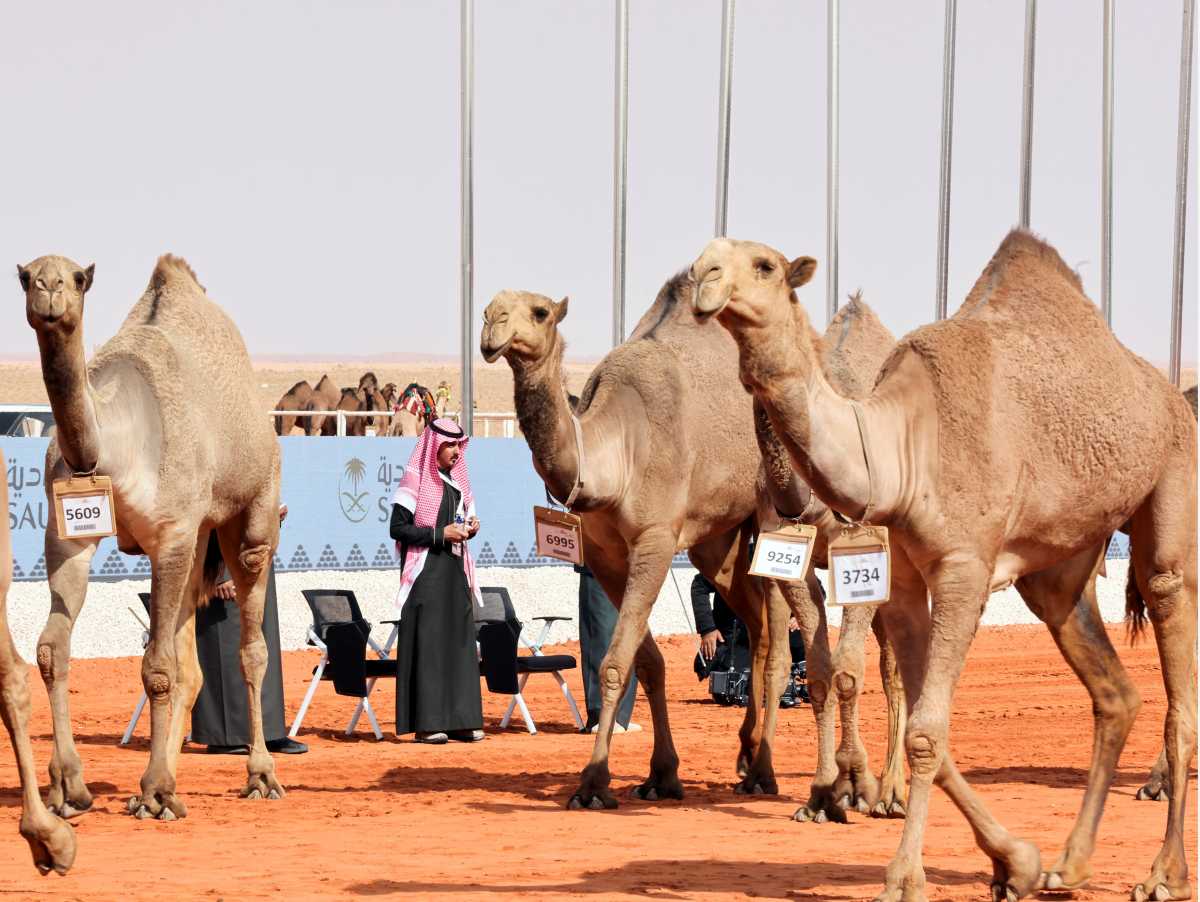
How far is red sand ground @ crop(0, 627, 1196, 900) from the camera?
8070mm

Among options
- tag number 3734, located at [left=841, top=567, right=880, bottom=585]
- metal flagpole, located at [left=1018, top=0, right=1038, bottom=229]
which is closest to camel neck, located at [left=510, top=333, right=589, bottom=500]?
tag number 3734, located at [left=841, top=567, right=880, bottom=585]

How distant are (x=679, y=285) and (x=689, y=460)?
4.60 feet

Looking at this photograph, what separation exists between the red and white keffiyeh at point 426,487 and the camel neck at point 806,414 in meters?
6.96

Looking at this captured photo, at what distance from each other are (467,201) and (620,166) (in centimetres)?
307

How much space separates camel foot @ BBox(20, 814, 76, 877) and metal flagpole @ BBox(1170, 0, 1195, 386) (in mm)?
28062

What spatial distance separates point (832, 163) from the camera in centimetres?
2950

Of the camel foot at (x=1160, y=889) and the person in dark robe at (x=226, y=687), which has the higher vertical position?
the camel foot at (x=1160, y=889)

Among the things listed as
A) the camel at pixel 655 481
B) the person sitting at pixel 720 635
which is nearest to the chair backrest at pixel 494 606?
the person sitting at pixel 720 635

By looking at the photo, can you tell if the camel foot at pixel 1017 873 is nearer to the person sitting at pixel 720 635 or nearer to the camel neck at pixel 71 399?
the camel neck at pixel 71 399

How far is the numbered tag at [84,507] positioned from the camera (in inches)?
384

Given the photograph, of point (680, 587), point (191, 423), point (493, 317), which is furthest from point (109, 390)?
point (680, 587)

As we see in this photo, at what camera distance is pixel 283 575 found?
20.6 meters

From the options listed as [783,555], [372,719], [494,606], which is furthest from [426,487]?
[783,555]

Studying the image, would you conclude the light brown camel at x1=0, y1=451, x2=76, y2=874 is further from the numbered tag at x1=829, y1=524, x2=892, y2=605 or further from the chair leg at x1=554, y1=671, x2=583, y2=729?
the chair leg at x1=554, y1=671, x2=583, y2=729
